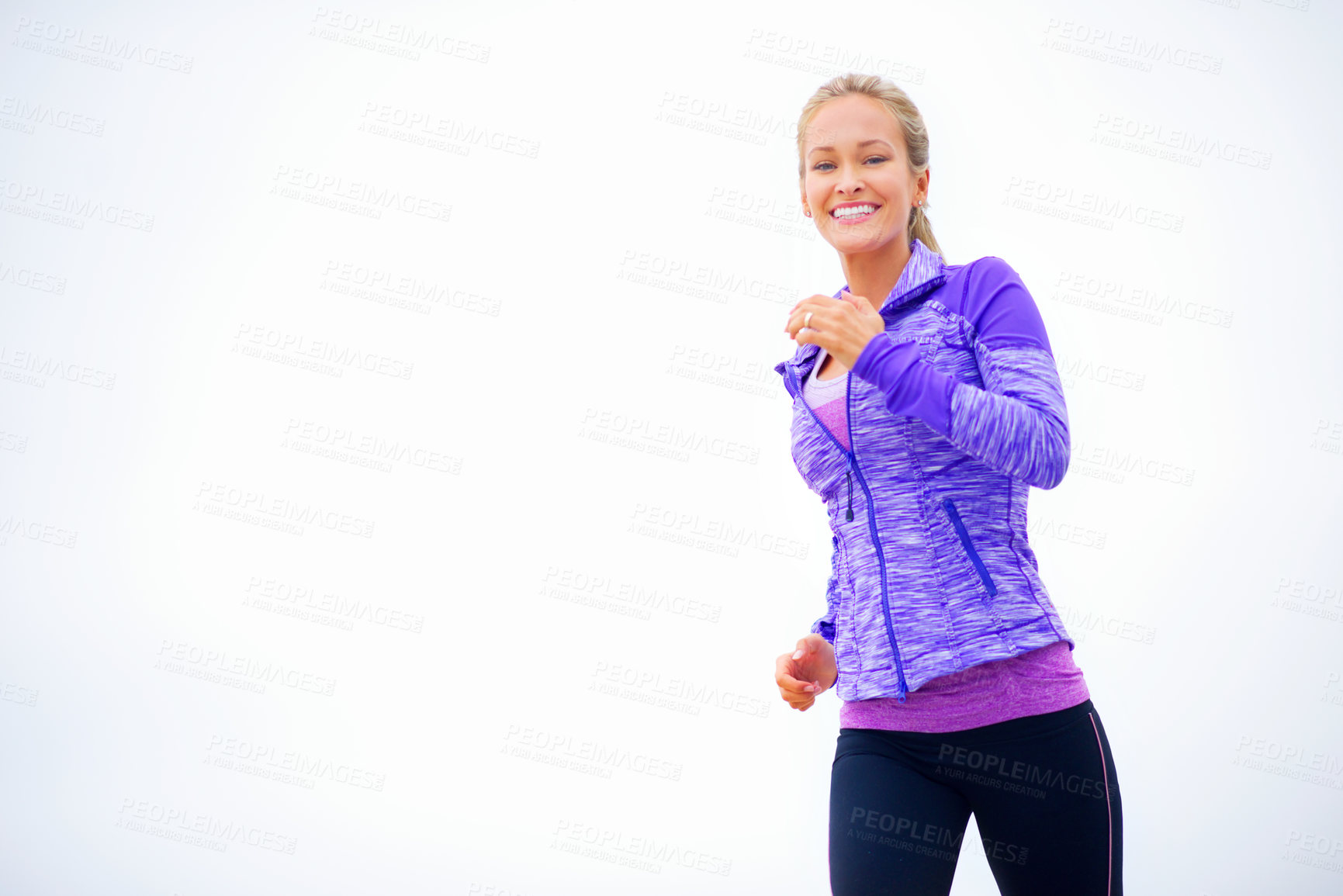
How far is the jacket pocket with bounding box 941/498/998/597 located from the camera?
4.05 feet

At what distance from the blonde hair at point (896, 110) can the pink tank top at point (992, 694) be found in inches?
25.6

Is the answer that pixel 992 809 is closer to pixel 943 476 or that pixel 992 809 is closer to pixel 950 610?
pixel 950 610

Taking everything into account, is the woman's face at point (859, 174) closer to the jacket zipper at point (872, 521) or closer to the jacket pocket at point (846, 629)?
the jacket zipper at point (872, 521)

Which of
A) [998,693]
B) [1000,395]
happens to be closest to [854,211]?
[1000,395]

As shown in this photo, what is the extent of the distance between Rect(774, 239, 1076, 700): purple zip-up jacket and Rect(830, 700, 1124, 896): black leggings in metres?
0.09

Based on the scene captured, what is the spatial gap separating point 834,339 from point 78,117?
5.76 metres

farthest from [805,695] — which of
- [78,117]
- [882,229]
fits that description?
[78,117]

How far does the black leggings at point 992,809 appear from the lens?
1211 mm

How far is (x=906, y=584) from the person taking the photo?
1.29m

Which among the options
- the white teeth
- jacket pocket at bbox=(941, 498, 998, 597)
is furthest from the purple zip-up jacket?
the white teeth

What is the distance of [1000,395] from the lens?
3.85ft

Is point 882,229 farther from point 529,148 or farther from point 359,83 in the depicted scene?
point 359,83

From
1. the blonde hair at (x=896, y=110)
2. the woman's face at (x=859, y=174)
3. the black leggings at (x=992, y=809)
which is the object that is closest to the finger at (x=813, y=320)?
the woman's face at (x=859, y=174)

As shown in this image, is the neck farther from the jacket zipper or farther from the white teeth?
the jacket zipper
